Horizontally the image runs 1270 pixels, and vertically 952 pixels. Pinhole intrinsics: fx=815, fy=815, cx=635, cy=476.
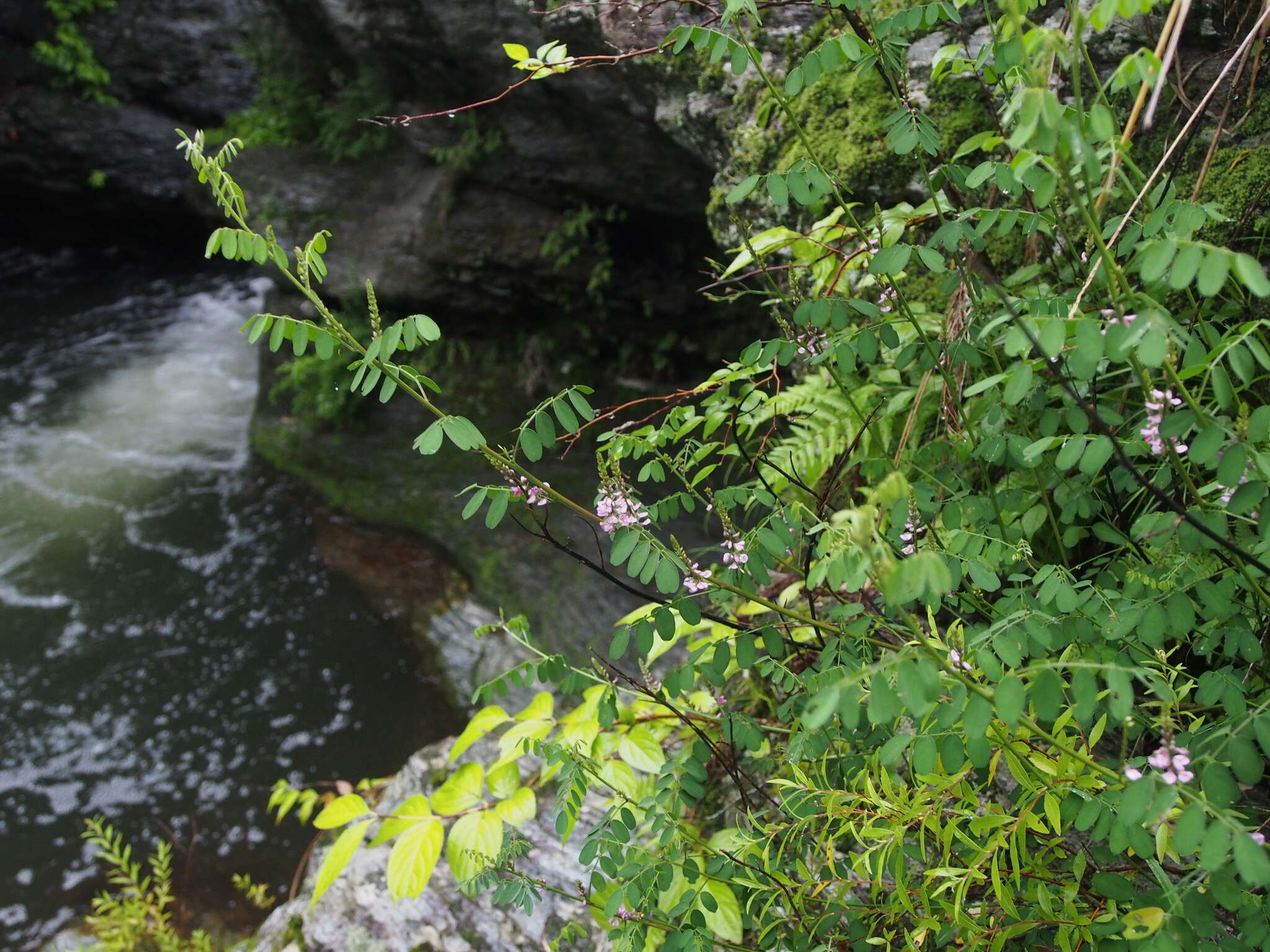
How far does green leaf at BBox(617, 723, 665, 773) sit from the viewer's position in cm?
174

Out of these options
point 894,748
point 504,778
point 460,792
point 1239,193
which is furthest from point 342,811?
point 1239,193

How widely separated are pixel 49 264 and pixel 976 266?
11713 mm

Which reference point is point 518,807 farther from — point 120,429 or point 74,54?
point 74,54

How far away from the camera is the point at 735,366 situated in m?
1.57

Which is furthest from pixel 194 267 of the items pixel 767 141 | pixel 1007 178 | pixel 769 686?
pixel 1007 178

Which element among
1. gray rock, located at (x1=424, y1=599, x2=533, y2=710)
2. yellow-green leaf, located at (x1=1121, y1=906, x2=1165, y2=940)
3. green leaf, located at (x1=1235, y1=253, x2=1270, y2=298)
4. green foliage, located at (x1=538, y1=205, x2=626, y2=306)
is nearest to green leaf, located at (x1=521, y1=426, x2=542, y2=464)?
green leaf, located at (x1=1235, y1=253, x2=1270, y2=298)

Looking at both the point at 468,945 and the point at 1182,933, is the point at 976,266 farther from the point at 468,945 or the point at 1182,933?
the point at 468,945

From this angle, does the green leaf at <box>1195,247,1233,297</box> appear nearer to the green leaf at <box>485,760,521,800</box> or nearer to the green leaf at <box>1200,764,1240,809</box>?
the green leaf at <box>1200,764,1240,809</box>

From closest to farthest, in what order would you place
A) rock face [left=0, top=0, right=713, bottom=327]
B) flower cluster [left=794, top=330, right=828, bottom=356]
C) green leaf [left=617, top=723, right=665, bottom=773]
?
flower cluster [left=794, top=330, right=828, bottom=356] < green leaf [left=617, top=723, right=665, bottom=773] < rock face [left=0, top=0, right=713, bottom=327]

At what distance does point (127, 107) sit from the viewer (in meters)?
9.90

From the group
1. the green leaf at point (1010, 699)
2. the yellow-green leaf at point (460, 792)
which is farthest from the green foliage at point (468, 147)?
the green leaf at point (1010, 699)

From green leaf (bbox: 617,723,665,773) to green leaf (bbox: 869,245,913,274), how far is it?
108 centimetres

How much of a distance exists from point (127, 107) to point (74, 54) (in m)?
0.70

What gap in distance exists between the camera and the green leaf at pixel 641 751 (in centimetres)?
174
